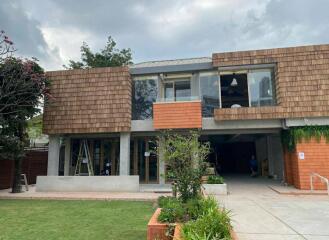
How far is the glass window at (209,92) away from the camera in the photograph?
13.7 meters

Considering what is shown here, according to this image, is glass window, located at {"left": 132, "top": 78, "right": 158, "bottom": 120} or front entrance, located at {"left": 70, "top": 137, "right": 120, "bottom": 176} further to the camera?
front entrance, located at {"left": 70, "top": 137, "right": 120, "bottom": 176}

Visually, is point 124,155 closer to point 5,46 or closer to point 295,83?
point 5,46

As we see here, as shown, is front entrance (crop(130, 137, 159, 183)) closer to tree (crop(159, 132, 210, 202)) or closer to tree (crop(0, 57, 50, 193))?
tree (crop(0, 57, 50, 193))

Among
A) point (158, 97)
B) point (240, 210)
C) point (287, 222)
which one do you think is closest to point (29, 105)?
point (158, 97)

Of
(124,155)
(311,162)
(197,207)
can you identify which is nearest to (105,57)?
(124,155)

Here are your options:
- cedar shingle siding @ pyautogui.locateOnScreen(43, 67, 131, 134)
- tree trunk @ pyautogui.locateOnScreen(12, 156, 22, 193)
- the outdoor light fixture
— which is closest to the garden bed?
cedar shingle siding @ pyautogui.locateOnScreen(43, 67, 131, 134)

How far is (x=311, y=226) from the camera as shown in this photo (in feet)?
20.2

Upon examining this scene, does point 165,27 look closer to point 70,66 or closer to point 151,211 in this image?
point 151,211

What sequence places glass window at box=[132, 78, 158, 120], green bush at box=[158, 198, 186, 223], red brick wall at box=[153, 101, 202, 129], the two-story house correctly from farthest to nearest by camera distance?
glass window at box=[132, 78, 158, 120], red brick wall at box=[153, 101, 202, 129], the two-story house, green bush at box=[158, 198, 186, 223]

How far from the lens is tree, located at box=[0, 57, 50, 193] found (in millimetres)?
12109

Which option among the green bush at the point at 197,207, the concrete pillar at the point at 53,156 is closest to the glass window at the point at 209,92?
the concrete pillar at the point at 53,156

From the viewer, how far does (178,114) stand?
531 inches

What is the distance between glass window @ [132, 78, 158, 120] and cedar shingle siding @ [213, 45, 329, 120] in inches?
139

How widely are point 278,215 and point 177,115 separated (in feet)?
23.5
